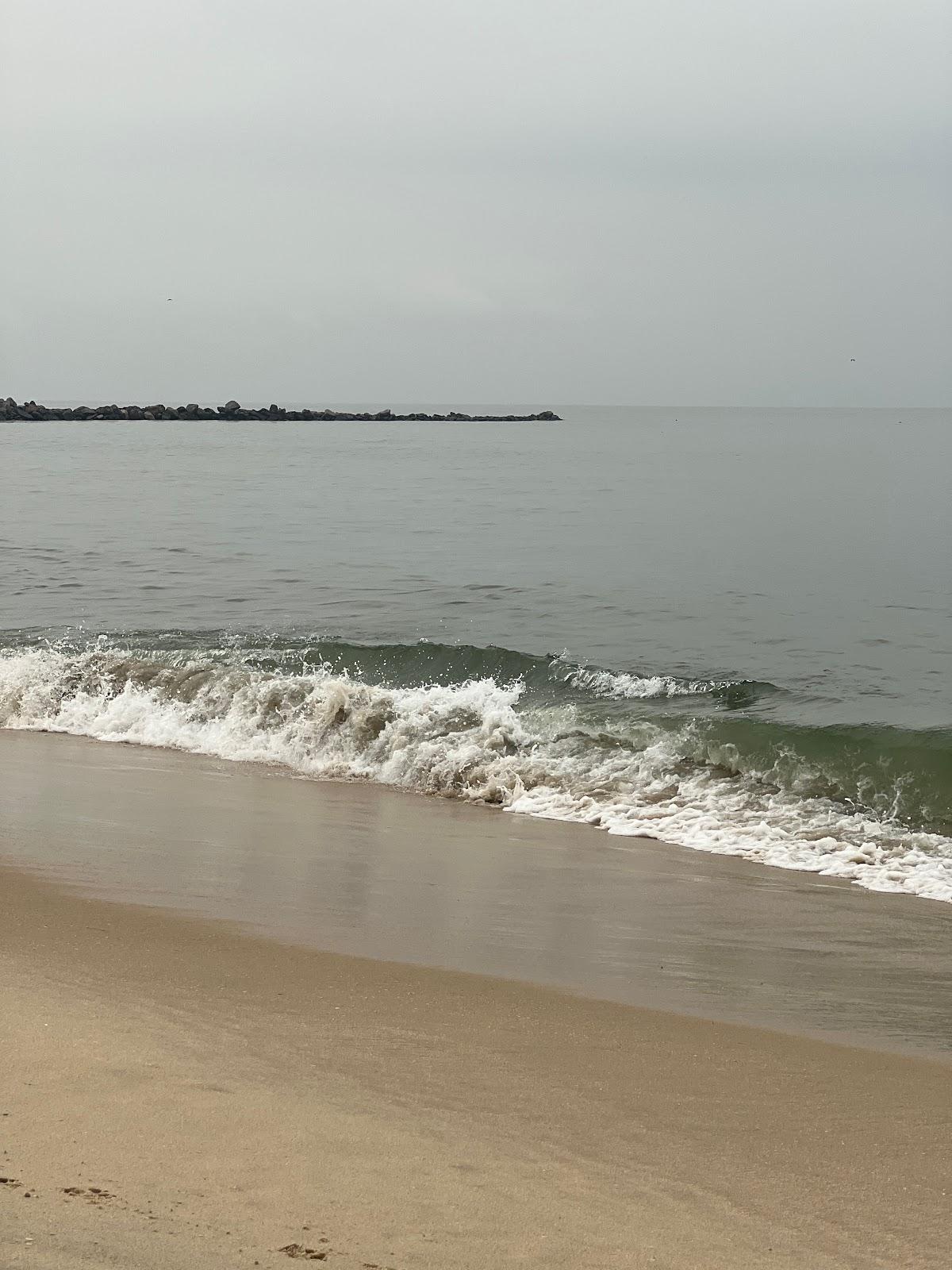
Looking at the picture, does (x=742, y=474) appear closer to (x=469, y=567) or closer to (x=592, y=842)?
(x=469, y=567)

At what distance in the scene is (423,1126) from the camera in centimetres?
369

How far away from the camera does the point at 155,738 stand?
12039 millimetres

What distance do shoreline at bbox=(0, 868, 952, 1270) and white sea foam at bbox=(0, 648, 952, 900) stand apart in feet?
11.7

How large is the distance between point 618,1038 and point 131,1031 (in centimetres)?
189

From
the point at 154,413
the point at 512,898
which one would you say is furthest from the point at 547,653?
the point at 154,413

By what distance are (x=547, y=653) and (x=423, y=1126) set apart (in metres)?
11.0

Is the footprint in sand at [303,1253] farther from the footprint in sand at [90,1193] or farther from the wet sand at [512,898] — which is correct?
the wet sand at [512,898]

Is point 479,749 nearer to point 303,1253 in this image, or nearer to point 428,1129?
point 428,1129

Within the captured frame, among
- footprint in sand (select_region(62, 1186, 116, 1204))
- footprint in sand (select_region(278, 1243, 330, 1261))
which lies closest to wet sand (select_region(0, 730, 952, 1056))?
footprint in sand (select_region(278, 1243, 330, 1261))

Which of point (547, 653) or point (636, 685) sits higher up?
point (547, 653)

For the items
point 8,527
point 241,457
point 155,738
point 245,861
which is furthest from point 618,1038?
point 241,457

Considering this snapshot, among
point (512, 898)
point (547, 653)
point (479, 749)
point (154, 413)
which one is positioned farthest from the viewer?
point (154, 413)

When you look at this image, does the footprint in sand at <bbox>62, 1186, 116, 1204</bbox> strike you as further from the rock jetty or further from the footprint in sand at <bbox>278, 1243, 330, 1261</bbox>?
the rock jetty

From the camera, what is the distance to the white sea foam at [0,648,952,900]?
8.48m
